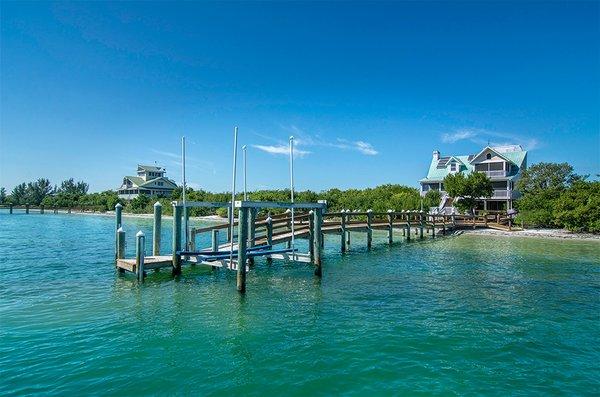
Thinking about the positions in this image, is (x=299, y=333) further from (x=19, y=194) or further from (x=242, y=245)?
(x=19, y=194)

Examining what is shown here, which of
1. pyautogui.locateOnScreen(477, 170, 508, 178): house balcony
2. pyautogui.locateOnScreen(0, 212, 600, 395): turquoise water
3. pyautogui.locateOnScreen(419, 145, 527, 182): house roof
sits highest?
pyautogui.locateOnScreen(419, 145, 527, 182): house roof

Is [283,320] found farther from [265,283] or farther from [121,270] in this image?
[121,270]

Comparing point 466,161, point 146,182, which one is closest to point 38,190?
point 146,182

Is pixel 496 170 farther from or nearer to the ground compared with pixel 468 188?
farther from the ground

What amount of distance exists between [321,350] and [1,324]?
8.54 metres

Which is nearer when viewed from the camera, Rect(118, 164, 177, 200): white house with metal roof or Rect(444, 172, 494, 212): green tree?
Rect(444, 172, 494, 212): green tree

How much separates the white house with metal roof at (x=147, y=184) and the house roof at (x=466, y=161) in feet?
232

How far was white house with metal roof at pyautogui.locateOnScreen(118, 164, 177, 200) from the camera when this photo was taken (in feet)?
341

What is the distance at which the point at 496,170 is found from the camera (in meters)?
54.6

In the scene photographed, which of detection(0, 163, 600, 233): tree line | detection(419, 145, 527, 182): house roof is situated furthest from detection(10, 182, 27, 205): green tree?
detection(419, 145, 527, 182): house roof

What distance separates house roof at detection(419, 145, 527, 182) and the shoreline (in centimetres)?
1311

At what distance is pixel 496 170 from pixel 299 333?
51798mm

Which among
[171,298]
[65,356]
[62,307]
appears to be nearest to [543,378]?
[65,356]

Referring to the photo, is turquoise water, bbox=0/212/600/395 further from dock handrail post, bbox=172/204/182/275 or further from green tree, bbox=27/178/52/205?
green tree, bbox=27/178/52/205
